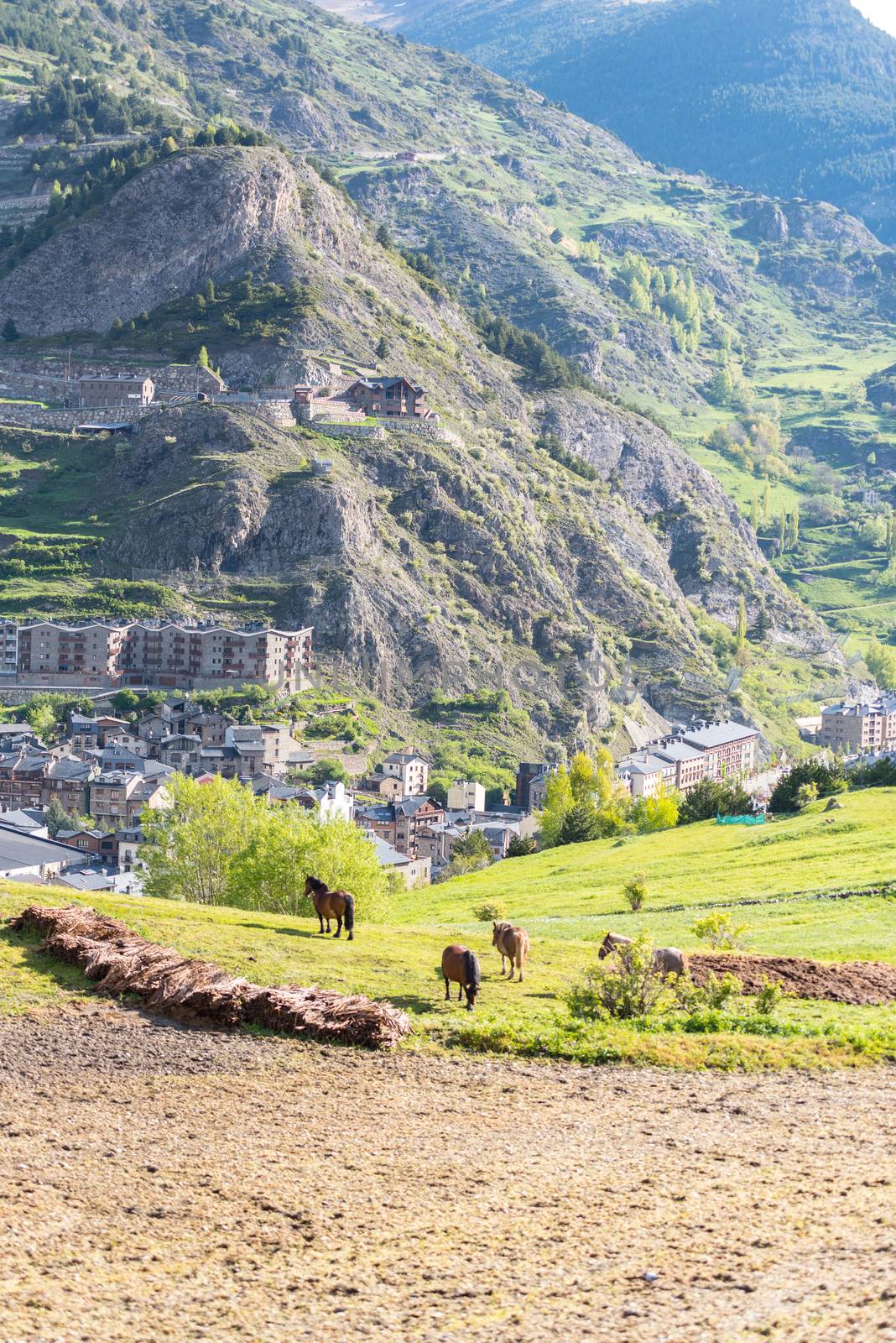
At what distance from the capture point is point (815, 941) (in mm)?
47031

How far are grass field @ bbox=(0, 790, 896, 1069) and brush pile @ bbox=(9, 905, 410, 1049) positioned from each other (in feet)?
1.76

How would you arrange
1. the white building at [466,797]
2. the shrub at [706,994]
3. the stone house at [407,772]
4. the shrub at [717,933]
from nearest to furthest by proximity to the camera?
the shrub at [706,994] < the shrub at [717,933] < the white building at [466,797] < the stone house at [407,772]

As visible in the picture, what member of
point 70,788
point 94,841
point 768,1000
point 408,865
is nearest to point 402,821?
point 408,865

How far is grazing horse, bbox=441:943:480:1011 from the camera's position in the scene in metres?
32.7

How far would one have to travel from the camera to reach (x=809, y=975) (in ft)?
124

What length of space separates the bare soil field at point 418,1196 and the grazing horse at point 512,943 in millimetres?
6922

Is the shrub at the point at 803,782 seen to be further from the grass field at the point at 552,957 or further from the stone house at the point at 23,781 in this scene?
the stone house at the point at 23,781

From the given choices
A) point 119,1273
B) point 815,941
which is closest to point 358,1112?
point 119,1273

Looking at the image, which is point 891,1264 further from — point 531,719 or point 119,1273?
point 531,719

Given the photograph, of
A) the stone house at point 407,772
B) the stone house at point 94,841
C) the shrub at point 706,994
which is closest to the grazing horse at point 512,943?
the shrub at point 706,994

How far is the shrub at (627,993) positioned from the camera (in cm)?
3288

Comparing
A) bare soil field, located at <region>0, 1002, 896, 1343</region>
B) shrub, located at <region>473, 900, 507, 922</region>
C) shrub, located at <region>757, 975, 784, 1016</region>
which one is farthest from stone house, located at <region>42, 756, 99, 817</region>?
bare soil field, located at <region>0, 1002, 896, 1343</region>

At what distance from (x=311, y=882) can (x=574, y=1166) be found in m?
15.8

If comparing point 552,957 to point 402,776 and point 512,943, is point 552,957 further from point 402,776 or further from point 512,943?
point 402,776
